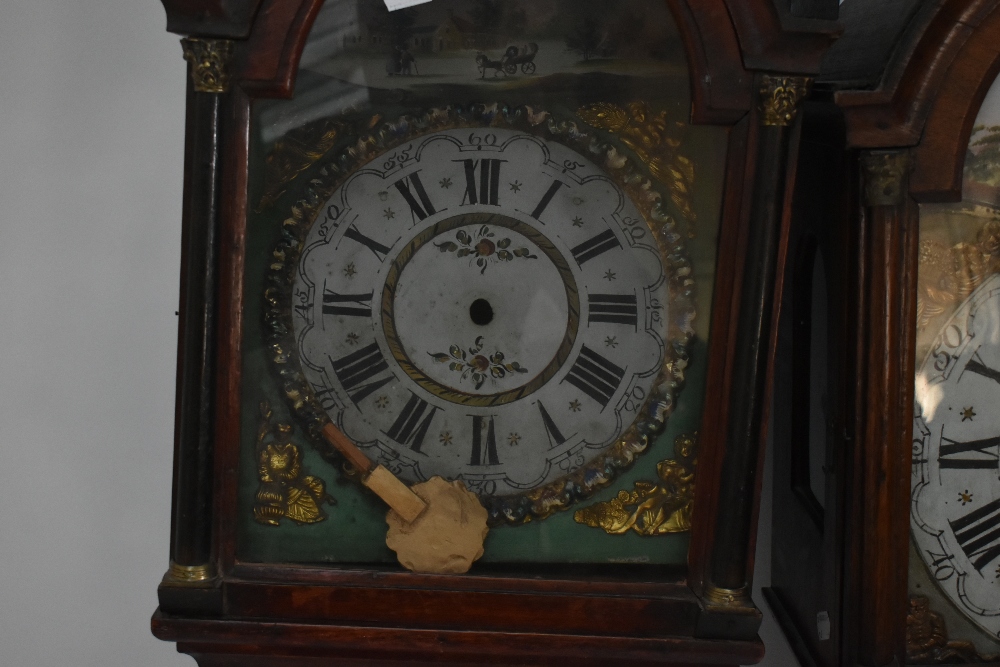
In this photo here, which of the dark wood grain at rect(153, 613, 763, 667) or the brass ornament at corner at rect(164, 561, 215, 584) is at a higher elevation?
the brass ornament at corner at rect(164, 561, 215, 584)

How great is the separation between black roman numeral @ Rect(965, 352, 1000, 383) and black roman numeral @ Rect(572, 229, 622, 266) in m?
0.45

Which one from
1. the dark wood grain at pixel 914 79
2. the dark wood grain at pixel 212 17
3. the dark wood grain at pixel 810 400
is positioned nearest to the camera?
the dark wood grain at pixel 212 17

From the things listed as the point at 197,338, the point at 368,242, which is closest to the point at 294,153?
the point at 368,242

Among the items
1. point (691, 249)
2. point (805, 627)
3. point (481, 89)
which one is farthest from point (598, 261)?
point (805, 627)

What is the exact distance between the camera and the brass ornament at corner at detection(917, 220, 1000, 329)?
3.92ft

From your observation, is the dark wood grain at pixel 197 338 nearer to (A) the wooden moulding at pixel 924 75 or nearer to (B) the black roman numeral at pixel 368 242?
(B) the black roman numeral at pixel 368 242

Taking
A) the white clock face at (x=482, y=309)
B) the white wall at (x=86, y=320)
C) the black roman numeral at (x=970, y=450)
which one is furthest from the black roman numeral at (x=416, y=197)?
the black roman numeral at (x=970, y=450)

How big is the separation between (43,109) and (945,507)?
4.58ft

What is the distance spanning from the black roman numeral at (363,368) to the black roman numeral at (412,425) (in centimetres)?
4

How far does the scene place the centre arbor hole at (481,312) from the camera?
3.76ft

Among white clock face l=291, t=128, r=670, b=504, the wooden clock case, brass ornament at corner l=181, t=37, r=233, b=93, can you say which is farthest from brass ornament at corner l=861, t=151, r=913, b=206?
brass ornament at corner l=181, t=37, r=233, b=93

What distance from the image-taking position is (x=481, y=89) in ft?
3.68

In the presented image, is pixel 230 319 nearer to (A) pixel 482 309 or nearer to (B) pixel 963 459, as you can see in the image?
(A) pixel 482 309

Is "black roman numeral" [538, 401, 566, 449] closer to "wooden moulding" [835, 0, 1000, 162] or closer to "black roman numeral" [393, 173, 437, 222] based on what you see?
"black roman numeral" [393, 173, 437, 222]
